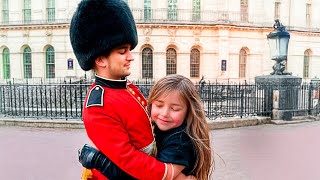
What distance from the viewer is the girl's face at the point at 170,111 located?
96.0 inches

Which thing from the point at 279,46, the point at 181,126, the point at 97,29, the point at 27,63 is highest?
the point at 27,63

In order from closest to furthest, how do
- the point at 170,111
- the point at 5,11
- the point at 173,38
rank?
the point at 170,111, the point at 173,38, the point at 5,11

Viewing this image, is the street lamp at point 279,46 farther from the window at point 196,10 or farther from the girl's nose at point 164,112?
the window at point 196,10

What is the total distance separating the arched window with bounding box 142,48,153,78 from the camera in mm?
35250

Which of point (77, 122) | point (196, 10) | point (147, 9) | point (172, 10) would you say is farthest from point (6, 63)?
point (77, 122)

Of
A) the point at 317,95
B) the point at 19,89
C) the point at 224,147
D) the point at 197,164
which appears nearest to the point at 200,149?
the point at 197,164

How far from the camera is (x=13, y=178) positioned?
21.6ft

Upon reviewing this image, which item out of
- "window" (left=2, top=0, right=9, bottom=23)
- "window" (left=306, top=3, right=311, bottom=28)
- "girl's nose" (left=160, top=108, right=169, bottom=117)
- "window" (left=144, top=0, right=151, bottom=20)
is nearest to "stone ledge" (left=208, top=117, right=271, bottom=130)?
"girl's nose" (left=160, top=108, right=169, bottom=117)

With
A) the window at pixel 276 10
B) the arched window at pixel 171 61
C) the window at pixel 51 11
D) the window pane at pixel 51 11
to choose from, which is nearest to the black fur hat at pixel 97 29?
the arched window at pixel 171 61

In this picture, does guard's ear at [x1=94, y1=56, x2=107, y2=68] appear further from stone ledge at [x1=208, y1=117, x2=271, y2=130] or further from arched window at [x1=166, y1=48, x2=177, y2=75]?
arched window at [x1=166, y1=48, x2=177, y2=75]

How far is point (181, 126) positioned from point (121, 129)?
0.49 metres

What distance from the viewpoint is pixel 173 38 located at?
34438mm

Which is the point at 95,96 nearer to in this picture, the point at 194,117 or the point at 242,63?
the point at 194,117

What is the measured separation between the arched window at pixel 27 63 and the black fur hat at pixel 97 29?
3872 centimetres
